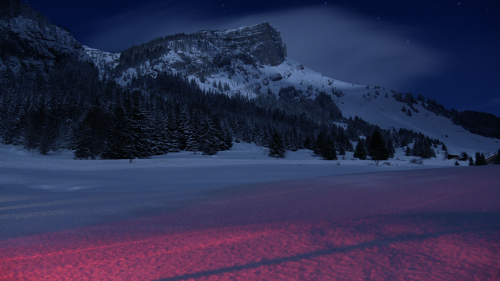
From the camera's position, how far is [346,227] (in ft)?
12.5

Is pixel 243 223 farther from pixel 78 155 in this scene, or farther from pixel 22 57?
pixel 22 57

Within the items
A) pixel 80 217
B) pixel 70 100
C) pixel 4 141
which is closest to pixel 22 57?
pixel 70 100

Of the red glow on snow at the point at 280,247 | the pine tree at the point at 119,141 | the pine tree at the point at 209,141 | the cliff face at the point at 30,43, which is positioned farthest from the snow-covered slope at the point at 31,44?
the red glow on snow at the point at 280,247

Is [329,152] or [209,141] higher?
[209,141]

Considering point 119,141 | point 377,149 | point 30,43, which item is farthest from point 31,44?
point 377,149

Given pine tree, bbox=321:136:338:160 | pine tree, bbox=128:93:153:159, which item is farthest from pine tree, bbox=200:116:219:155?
pine tree, bbox=321:136:338:160

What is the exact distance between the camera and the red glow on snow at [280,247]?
2.48m

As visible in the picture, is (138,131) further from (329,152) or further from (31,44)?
(31,44)

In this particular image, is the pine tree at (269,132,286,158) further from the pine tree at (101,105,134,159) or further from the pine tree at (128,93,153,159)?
the pine tree at (101,105,134,159)

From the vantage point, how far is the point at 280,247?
3.12 meters

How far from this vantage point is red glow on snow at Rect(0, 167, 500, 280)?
2.48 m

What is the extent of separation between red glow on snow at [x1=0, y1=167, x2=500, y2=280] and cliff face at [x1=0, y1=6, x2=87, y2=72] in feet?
497

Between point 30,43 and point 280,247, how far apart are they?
573ft

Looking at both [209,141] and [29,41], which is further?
[29,41]
